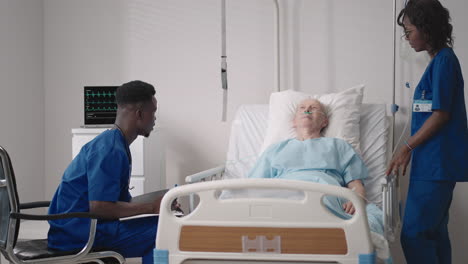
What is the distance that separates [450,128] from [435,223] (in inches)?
16.3

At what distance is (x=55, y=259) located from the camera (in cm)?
207

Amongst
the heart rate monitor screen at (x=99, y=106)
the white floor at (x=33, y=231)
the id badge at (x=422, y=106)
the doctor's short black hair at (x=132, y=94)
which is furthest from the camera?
the white floor at (x=33, y=231)

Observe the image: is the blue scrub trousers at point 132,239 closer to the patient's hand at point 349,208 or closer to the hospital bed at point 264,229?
the hospital bed at point 264,229

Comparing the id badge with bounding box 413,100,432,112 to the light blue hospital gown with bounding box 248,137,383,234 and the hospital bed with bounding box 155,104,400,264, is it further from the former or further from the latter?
the hospital bed with bounding box 155,104,400,264

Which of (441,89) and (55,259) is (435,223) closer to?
(441,89)

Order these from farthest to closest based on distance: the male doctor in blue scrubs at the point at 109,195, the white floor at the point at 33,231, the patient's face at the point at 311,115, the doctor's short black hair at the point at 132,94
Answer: the white floor at the point at 33,231
the patient's face at the point at 311,115
the doctor's short black hair at the point at 132,94
the male doctor in blue scrubs at the point at 109,195

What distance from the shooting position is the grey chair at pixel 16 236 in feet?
6.53

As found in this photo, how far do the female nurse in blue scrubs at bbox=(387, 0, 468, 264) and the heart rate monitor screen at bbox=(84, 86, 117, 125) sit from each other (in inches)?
69.3

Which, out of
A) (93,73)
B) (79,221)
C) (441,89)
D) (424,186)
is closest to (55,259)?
(79,221)

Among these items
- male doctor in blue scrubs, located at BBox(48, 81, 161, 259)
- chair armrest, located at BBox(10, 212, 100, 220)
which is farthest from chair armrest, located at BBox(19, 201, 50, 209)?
chair armrest, located at BBox(10, 212, 100, 220)

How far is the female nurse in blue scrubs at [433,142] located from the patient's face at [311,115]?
0.56 meters

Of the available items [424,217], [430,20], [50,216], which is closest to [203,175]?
[50,216]

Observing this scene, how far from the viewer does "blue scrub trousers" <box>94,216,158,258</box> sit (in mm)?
2180

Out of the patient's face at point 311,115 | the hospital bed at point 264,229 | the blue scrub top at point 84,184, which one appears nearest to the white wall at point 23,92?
the blue scrub top at point 84,184
